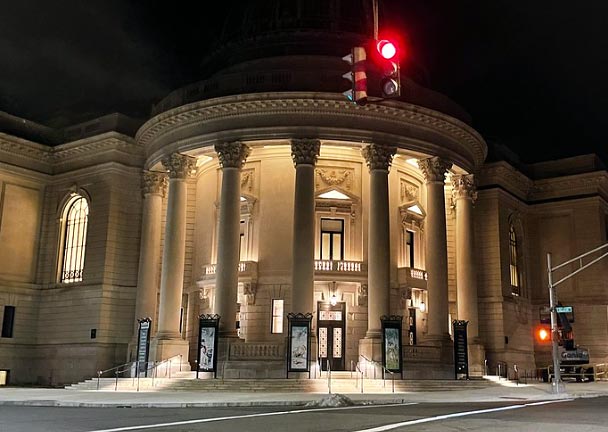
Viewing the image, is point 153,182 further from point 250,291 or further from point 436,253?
point 436,253

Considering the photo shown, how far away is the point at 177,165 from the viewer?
39.7m

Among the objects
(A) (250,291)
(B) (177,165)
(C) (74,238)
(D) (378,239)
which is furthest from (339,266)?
(C) (74,238)

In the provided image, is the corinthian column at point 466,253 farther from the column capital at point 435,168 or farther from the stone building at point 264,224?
the column capital at point 435,168

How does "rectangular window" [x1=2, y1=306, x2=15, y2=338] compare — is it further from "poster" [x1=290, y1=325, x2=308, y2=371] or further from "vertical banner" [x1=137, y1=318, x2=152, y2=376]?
"poster" [x1=290, y1=325, x2=308, y2=371]

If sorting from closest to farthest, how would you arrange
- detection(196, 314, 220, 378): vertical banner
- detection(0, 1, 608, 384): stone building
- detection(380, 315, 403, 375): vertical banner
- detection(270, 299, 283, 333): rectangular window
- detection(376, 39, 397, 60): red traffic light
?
detection(376, 39, 397, 60): red traffic light → detection(196, 314, 220, 378): vertical banner → detection(380, 315, 403, 375): vertical banner → detection(0, 1, 608, 384): stone building → detection(270, 299, 283, 333): rectangular window

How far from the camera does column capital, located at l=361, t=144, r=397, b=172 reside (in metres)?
37.5

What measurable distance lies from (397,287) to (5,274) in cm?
2355

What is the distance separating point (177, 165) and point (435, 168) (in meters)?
14.5

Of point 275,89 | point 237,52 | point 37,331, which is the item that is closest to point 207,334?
point 275,89

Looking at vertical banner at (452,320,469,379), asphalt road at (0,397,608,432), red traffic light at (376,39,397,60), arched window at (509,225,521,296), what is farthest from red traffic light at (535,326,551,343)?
red traffic light at (376,39,397,60)

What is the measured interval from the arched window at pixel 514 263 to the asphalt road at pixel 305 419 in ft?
95.8

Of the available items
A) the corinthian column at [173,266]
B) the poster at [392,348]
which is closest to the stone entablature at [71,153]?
the corinthian column at [173,266]

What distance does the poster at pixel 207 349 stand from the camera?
32.5 meters

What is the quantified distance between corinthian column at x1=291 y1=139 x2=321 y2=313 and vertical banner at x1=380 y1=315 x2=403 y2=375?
3.98 meters
